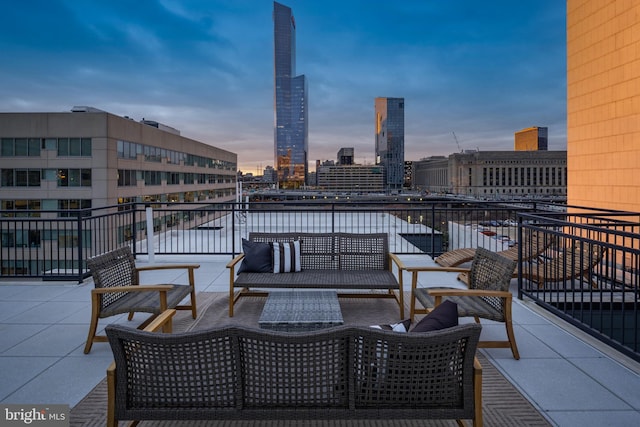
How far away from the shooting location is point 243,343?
1.92 metres

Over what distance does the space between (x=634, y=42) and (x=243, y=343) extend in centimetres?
855

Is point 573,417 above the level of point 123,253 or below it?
below

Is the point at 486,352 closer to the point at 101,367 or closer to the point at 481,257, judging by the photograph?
the point at 481,257

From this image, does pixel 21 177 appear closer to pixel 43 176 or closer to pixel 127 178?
pixel 43 176

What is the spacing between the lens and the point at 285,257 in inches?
190

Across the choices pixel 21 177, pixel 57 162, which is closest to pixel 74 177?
pixel 57 162

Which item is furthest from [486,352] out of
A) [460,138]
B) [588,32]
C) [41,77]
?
[460,138]

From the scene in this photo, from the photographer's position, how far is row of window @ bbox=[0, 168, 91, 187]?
3516cm

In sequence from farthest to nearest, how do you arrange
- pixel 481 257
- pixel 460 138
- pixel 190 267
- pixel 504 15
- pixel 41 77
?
pixel 460 138 < pixel 41 77 < pixel 504 15 < pixel 190 267 < pixel 481 257

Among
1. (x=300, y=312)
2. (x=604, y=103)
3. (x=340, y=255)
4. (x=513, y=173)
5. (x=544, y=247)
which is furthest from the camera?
(x=513, y=173)

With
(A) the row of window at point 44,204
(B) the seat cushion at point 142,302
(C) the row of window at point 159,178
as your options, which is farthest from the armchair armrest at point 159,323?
(C) the row of window at point 159,178

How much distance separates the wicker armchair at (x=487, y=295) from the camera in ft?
11.1

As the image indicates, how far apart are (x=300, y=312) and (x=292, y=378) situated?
A: 138 cm

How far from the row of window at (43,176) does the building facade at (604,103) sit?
36.8 metres
